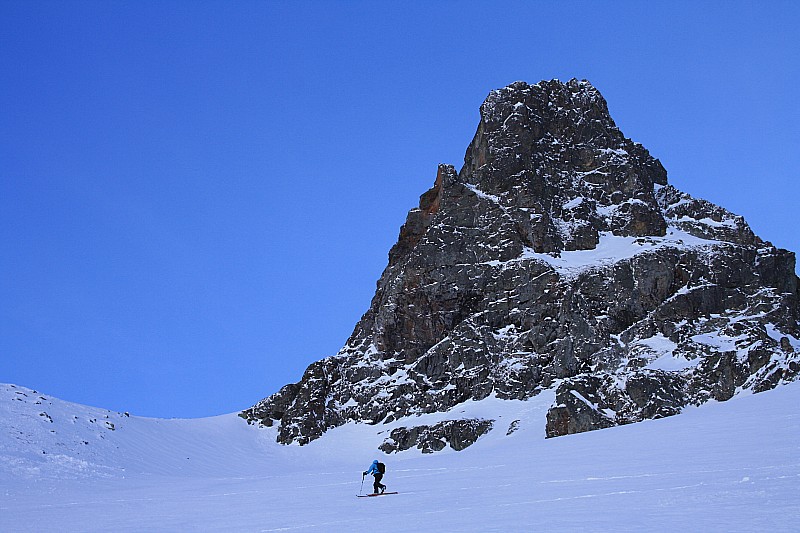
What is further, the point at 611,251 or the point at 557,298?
the point at 611,251

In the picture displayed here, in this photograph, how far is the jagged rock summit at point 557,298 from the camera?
70625mm

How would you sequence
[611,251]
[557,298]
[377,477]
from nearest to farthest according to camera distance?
1. [377,477]
2. [557,298]
3. [611,251]

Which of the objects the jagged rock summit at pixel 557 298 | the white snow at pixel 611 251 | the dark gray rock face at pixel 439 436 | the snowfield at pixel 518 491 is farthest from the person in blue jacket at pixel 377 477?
the white snow at pixel 611 251

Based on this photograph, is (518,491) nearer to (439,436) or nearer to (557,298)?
(439,436)

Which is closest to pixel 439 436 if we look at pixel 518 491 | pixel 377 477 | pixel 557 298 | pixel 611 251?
pixel 557 298

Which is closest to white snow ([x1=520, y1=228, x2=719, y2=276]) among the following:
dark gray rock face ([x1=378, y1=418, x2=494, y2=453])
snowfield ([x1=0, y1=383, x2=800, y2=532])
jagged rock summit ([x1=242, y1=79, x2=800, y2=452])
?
jagged rock summit ([x1=242, y1=79, x2=800, y2=452])

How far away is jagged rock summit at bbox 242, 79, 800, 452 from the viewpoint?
70625 mm

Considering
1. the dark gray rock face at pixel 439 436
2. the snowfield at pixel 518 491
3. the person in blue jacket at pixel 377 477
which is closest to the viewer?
the snowfield at pixel 518 491

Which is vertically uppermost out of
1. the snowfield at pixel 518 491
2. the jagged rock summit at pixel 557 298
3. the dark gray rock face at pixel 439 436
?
the jagged rock summit at pixel 557 298

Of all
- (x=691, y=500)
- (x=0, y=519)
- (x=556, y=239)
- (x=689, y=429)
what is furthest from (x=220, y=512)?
(x=556, y=239)

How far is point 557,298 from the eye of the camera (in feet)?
281

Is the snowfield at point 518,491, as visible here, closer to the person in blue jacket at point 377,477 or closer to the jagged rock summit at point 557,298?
the person in blue jacket at point 377,477

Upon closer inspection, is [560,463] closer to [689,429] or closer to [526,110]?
[689,429]

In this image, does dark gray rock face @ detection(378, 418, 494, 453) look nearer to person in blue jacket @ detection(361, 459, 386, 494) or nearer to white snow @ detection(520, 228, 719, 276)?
white snow @ detection(520, 228, 719, 276)
